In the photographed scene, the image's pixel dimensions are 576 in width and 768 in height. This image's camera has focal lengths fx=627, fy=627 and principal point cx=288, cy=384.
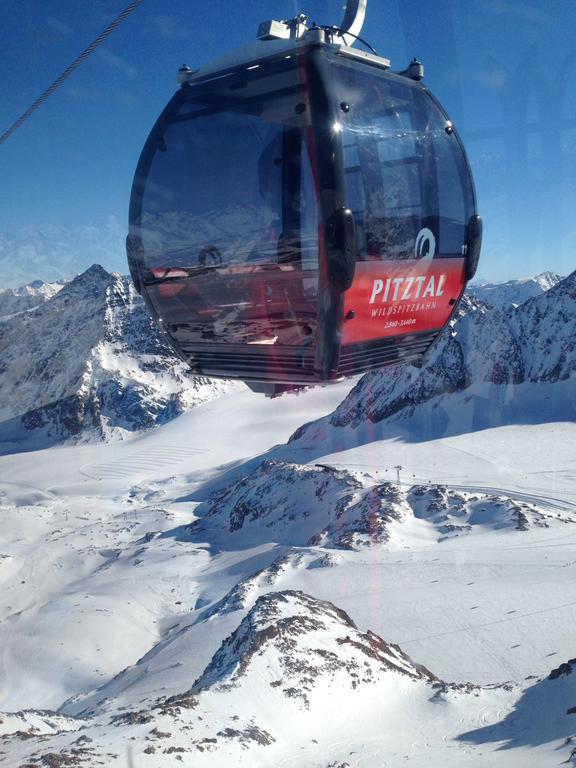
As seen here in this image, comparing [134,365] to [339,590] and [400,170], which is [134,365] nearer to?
[339,590]

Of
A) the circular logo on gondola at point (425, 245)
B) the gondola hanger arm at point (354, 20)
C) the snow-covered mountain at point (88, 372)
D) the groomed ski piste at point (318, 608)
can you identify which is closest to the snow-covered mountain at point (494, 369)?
the groomed ski piste at point (318, 608)

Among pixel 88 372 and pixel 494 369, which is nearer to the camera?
pixel 494 369

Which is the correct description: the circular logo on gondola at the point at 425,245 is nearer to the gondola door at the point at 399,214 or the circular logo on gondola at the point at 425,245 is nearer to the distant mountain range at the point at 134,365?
the gondola door at the point at 399,214

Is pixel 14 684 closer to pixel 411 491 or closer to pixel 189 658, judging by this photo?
pixel 189 658

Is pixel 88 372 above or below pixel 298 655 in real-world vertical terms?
above

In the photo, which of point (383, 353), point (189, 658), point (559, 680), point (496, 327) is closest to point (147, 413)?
point (496, 327)

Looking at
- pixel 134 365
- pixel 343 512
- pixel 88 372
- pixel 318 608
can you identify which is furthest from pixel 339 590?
pixel 134 365
